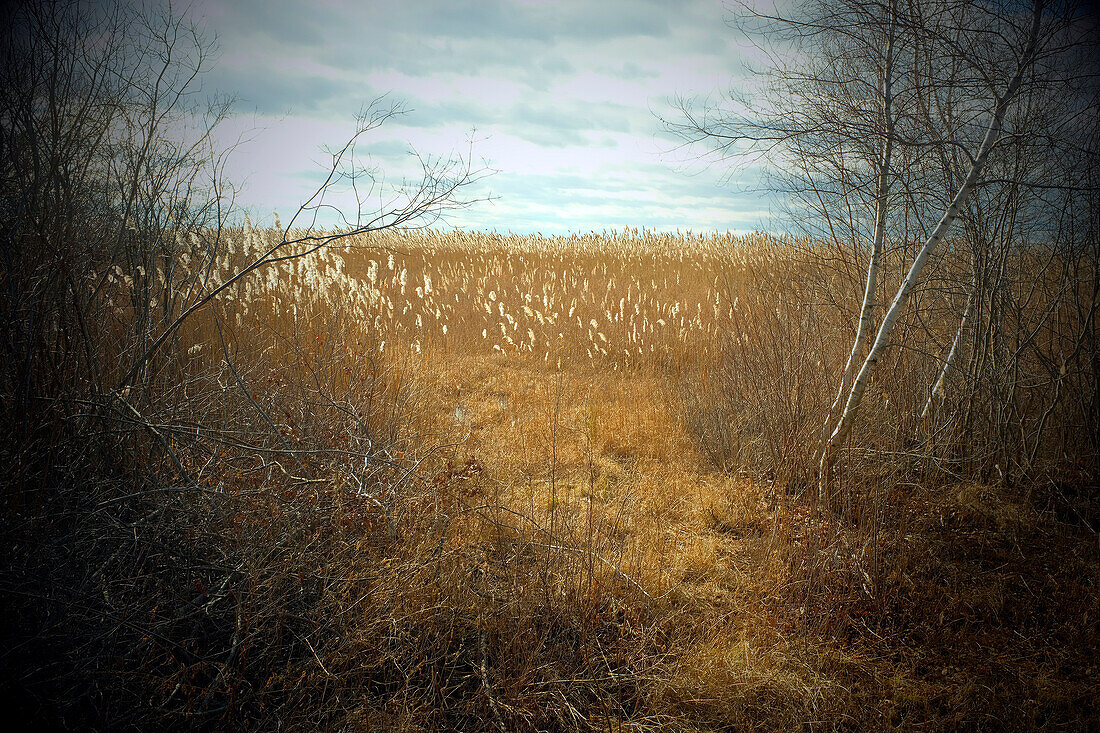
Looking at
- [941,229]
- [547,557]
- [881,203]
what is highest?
[881,203]

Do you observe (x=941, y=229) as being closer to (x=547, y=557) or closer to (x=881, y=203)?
(x=881, y=203)

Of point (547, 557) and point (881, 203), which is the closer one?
point (547, 557)

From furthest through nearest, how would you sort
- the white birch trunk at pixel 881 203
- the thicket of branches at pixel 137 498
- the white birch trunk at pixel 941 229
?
1. the white birch trunk at pixel 881 203
2. the white birch trunk at pixel 941 229
3. the thicket of branches at pixel 137 498

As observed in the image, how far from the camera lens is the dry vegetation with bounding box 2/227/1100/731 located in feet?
6.77

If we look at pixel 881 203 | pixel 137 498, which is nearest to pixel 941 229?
pixel 881 203

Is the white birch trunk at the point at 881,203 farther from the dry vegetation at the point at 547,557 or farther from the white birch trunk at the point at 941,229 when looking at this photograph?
the dry vegetation at the point at 547,557

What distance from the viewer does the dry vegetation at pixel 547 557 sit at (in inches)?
81.2

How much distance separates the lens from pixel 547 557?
233 centimetres

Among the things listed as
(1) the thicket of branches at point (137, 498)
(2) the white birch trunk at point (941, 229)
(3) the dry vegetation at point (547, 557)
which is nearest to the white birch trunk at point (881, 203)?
(2) the white birch trunk at point (941, 229)

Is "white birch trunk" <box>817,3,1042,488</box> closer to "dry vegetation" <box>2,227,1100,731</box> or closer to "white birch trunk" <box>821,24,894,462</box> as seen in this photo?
"white birch trunk" <box>821,24,894,462</box>

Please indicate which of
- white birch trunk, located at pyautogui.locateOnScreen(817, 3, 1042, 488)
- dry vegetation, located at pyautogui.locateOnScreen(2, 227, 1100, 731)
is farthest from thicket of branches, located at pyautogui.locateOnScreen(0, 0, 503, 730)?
white birch trunk, located at pyautogui.locateOnScreen(817, 3, 1042, 488)

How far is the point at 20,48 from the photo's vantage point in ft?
8.67

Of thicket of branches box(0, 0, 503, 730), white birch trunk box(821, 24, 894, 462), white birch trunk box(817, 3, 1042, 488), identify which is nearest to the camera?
thicket of branches box(0, 0, 503, 730)

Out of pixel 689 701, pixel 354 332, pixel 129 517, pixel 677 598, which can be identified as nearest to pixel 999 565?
pixel 677 598
